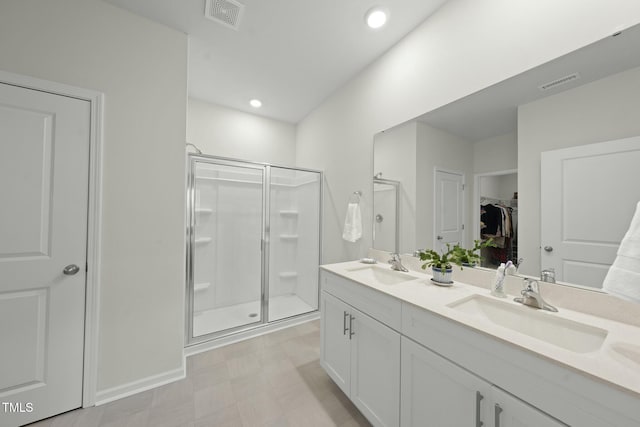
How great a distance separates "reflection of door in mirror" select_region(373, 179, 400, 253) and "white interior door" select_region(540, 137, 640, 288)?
90 cm

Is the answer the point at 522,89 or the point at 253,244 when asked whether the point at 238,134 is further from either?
the point at 522,89

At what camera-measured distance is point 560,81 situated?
1.09 m

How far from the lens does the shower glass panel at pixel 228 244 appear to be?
2.67 meters

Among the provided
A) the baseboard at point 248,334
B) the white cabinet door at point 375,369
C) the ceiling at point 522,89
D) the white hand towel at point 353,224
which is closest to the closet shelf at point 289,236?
the baseboard at point 248,334

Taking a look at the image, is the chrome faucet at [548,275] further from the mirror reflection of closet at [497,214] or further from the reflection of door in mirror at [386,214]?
the reflection of door in mirror at [386,214]

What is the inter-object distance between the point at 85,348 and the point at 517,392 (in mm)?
2295

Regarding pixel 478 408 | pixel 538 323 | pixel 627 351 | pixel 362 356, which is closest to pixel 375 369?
pixel 362 356

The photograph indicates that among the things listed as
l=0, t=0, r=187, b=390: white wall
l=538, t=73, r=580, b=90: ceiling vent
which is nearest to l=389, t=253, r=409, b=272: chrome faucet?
l=538, t=73, r=580, b=90: ceiling vent

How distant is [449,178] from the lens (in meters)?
1.54

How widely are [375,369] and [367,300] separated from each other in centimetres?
36

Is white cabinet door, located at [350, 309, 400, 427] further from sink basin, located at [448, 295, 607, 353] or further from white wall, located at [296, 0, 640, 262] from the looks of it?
white wall, located at [296, 0, 640, 262]

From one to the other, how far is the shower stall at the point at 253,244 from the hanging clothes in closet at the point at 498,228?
1.82m

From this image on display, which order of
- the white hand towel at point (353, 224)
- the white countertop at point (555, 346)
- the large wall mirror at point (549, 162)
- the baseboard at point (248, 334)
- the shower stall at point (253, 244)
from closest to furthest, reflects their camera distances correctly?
the white countertop at point (555, 346) < the large wall mirror at point (549, 162) < the baseboard at point (248, 334) < the white hand towel at point (353, 224) < the shower stall at point (253, 244)

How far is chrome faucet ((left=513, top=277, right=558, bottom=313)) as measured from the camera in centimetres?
102
